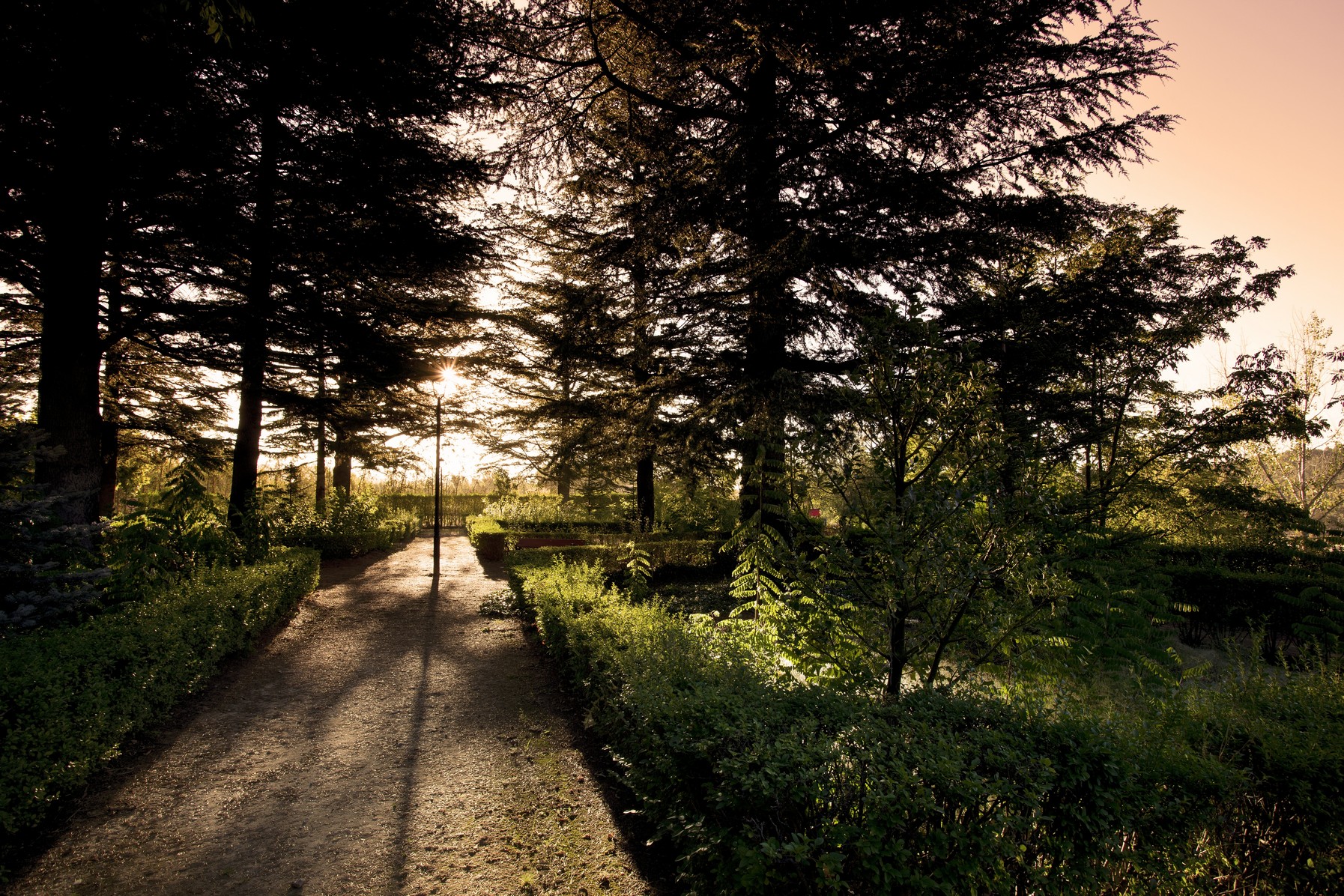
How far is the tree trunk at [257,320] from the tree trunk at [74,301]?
1662 millimetres

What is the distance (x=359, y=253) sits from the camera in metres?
9.34

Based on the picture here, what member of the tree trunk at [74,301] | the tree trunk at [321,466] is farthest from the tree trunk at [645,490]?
the tree trunk at [74,301]

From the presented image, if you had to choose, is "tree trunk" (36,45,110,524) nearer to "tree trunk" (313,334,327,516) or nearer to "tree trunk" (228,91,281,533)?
"tree trunk" (228,91,281,533)

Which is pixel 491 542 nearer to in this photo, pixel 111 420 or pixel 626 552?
pixel 626 552

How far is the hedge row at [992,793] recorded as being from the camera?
2.07m

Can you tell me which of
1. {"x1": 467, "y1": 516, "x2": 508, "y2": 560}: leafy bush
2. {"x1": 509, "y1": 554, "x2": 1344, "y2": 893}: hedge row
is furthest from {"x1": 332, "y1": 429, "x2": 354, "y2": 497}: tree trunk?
{"x1": 509, "y1": 554, "x2": 1344, "y2": 893}: hedge row

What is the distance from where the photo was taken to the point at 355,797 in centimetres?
372

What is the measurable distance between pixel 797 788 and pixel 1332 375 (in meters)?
19.2

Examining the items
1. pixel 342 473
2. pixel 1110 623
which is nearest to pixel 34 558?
pixel 1110 623

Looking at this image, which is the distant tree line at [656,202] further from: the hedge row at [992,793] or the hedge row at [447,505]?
the hedge row at [447,505]

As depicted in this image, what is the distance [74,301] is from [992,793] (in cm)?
1004

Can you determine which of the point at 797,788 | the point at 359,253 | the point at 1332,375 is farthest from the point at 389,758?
the point at 1332,375

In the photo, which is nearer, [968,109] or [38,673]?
[38,673]

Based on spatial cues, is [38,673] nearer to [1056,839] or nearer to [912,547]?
[912,547]
